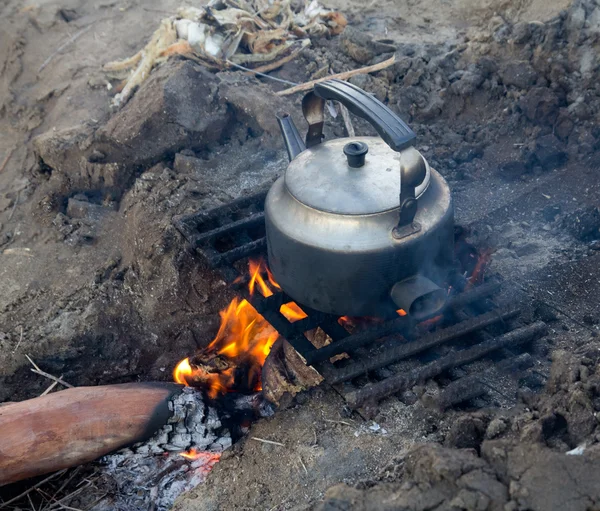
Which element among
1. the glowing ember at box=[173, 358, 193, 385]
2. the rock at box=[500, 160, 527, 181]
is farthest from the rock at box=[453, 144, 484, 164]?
the glowing ember at box=[173, 358, 193, 385]

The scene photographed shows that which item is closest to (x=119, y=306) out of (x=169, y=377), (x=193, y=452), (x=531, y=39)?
(x=169, y=377)

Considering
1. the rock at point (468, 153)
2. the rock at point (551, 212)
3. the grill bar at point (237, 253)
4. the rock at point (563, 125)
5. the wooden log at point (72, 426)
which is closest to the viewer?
the wooden log at point (72, 426)

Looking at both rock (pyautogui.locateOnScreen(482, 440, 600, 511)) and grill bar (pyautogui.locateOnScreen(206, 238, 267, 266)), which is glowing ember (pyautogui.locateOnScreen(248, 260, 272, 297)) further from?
rock (pyautogui.locateOnScreen(482, 440, 600, 511))

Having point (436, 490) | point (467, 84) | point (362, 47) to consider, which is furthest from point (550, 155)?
point (436, 490)

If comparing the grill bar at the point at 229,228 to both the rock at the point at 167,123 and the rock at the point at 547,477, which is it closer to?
the rock at the point at 167,123

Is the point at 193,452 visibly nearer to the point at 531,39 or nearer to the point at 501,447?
the point at 501,447

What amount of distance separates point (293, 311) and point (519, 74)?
3.15 m

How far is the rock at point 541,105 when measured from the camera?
200 inches

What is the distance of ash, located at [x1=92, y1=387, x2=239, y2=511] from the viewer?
3170mm

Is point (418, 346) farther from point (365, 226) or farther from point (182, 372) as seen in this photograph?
point (182, 372)

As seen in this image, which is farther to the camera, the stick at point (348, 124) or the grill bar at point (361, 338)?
the stick at point (348, 124)

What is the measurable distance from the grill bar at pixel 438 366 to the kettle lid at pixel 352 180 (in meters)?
0.85

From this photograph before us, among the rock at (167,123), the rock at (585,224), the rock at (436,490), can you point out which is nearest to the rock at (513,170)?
the rock at (585,224)

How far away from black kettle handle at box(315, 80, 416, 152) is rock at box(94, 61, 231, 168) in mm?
2302
